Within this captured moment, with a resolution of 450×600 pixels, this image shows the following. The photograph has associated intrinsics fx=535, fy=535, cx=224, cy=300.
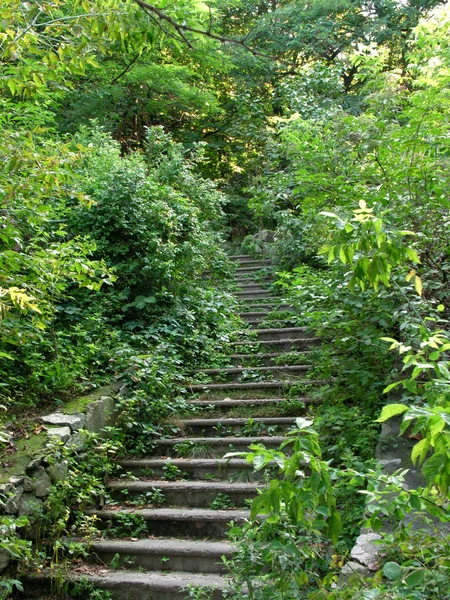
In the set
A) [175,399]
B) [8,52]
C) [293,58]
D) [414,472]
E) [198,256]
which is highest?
[293,58]

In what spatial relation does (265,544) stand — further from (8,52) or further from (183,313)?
(183,313)

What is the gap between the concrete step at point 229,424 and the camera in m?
4.86

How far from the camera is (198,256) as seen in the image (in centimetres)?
738

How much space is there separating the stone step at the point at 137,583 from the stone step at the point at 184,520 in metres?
0.39

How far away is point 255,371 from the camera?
6.09 m

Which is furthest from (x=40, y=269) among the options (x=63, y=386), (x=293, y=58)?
(x=293, y=58)

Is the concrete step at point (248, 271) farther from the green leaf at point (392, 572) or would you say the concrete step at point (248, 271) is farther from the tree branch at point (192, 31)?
the green leaf at point (392, 572)

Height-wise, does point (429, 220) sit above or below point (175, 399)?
above

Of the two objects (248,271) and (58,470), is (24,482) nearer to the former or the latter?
(58,470)

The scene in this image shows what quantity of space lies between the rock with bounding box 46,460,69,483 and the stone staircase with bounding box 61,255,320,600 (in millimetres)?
422

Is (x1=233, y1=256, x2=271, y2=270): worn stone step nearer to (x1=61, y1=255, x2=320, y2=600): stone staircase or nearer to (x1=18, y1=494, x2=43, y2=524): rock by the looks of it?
(x1=61, y1=255, x2=320, y2=600): stone staircase

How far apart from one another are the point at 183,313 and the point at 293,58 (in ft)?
32.2

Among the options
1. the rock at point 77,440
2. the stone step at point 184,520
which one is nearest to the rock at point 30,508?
the stone step at point 184,520

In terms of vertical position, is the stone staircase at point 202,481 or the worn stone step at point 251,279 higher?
the worn stone step at point 251,279
